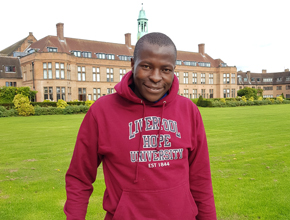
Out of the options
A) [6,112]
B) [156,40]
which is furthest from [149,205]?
[6,112]

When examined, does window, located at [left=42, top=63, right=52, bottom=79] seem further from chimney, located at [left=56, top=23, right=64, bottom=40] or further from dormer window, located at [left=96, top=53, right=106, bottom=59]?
dormer window, located at [left=96, top=53, right=106, bottom=59]

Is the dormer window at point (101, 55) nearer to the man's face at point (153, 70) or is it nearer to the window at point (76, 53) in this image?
the window at point (76, 53)

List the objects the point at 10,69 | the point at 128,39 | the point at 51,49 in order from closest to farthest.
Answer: the point at 51,49 < the point at 10,69 < the point at 128,39

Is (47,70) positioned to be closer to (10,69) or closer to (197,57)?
(10,69)

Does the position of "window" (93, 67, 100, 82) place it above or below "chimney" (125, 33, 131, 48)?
below

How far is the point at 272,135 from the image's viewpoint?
34.1ft

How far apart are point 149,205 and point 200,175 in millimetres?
505

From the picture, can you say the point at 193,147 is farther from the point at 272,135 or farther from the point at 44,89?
the point at 44,89

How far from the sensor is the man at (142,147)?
1649 mm

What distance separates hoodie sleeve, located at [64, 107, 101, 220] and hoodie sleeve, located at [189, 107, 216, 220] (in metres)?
0.72

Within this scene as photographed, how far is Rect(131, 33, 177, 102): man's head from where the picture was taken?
1.72 metres

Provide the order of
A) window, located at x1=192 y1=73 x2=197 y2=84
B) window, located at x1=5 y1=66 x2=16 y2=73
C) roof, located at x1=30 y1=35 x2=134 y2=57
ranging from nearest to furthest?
roof, located at x1=30 y1=35 x2=134 y2=57, window, located at x1=5 y1=66 x2=16 y2=73, window, located at x1=192 y1=73 x2=197 y2=84

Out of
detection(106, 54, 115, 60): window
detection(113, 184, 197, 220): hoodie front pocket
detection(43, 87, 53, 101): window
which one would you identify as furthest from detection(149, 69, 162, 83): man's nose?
detection(106, 54, 115, 60): window

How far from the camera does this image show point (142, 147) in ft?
5.57
